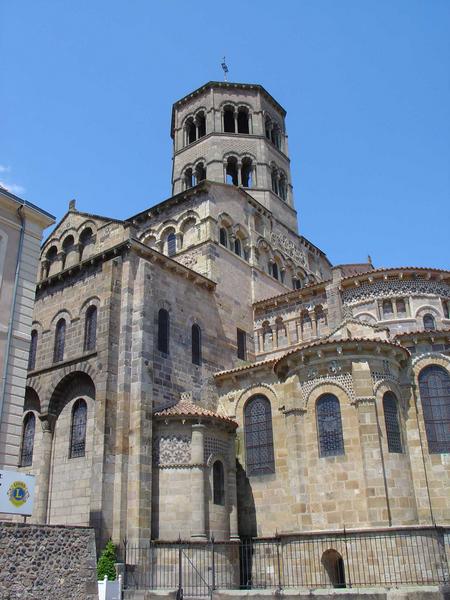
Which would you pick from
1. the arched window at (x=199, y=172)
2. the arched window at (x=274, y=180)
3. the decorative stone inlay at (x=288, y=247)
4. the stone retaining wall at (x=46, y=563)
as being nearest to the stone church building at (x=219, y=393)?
the decorative stone inlay at (x=288, y=247)

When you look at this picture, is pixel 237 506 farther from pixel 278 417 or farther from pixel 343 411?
pixel 343 411

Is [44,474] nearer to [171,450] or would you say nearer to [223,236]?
[171,450]

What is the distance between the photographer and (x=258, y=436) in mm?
23172

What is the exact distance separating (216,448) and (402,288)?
1101 cm

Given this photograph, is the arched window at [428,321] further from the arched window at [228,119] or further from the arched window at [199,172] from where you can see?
the arched window at [228,119]

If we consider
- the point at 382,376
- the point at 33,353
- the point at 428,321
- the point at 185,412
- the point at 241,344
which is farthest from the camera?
the point at 241,344

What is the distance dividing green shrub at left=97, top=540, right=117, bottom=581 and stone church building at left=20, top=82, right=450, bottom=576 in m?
0.52

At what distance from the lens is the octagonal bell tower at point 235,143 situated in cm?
3566

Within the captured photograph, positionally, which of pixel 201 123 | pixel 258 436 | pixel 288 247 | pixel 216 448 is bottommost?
pixel 216 448

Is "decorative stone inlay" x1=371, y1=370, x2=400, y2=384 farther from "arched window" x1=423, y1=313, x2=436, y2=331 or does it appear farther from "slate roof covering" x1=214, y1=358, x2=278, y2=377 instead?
"arched window" x1=423, y1=313, x2=436, y2=331

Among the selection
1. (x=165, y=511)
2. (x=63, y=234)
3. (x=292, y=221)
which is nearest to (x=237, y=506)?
(x=165, y=511)

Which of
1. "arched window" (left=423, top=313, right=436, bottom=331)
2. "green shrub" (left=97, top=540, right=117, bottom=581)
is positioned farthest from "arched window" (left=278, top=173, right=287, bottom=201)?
"green shrub" (left=97, top=540, right=117, bottom=581)

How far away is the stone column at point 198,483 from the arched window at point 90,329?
18.5ft

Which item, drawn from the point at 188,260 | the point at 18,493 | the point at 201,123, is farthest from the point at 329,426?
the point at 201,123
